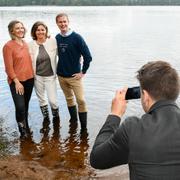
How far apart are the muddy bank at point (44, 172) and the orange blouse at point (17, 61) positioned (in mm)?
1509

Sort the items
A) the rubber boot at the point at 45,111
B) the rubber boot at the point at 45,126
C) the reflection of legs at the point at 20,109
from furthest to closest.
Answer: the rubber boot at the point at 45,111 < the rubber boot at the point at 45,126 < the reflection of legs at the point at 20,109

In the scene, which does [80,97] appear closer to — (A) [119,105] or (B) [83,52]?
(B) [83,52]

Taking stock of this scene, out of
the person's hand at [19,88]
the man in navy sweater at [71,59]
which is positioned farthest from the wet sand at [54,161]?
the person's hand at [19,88]

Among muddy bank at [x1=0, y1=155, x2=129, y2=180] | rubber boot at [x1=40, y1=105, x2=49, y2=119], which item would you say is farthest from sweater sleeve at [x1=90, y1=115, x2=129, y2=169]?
rubber boot at [x1=40, y1=105, x2=49, y2=119]

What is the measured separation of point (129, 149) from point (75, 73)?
5.03m

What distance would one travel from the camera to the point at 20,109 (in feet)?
22.9

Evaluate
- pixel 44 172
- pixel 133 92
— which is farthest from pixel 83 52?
pixel 133 92

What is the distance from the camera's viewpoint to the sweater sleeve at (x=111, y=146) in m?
2.26

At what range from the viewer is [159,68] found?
7.52ft

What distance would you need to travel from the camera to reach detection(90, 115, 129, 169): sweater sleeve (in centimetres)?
226

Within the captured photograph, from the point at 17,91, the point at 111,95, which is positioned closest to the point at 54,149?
the point at 17,91

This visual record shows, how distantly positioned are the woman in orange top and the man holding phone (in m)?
4.56

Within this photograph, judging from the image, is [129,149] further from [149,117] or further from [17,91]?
[17,91]

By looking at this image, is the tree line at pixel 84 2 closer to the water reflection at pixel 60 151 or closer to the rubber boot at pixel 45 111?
the rubber boot at pixel 45 111
